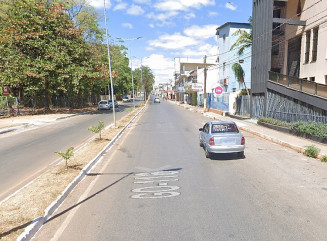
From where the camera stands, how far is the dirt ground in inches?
179

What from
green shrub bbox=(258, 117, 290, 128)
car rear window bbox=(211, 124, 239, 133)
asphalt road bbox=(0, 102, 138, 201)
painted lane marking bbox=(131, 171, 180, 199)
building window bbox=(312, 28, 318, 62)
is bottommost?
asphalt road bbox=(0, 102, 138, 201)

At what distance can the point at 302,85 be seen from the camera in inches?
609

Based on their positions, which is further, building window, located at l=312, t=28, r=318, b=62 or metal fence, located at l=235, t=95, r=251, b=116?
metal fence, located at l=235, t=95, r=251, b=116

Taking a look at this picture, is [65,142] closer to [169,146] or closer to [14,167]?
[14,167]

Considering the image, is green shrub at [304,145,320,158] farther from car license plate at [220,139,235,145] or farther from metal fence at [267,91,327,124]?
metal fence at [267,91,327,124]

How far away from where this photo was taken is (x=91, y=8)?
39.4m

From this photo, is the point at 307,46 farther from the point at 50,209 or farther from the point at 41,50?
the point at 41,50

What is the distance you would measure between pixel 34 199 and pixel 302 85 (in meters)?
16.4

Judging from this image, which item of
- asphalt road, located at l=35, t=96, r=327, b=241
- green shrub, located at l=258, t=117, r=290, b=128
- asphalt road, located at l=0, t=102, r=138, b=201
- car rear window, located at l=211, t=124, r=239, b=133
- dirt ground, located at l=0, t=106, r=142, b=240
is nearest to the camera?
asphalt road, located at l=35, t=96, r=327, b=241

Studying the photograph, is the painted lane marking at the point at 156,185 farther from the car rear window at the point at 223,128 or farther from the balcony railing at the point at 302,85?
the balcony railing at the point at 302,85

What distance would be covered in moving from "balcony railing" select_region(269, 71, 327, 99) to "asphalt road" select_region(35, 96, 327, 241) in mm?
6426

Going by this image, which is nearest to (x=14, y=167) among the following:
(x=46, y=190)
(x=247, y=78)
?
(x=46, y=190)

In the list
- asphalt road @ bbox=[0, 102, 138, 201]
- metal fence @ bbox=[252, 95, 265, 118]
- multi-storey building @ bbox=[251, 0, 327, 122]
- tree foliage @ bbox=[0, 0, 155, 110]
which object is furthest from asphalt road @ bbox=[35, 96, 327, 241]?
tree foliage @ bbox=[0, 0, 155, 110]

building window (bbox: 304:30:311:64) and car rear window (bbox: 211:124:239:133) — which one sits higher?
building window (bbox: 304:30:311:64)
